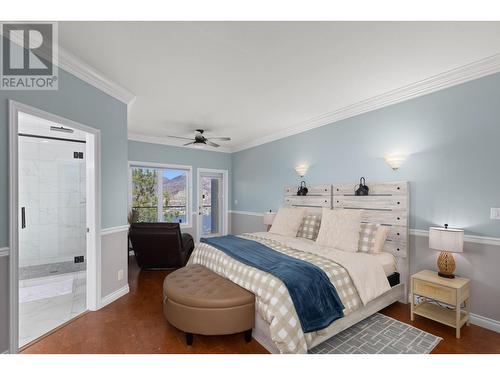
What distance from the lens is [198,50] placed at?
7.18 feet

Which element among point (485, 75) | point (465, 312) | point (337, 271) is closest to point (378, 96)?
point (485, 75)

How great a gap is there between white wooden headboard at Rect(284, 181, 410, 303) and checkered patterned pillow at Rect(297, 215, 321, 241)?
375 millimetres

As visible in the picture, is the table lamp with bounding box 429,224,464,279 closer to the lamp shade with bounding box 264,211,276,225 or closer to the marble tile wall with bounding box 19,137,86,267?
the lamp shade with bounding box 264,211,276,225

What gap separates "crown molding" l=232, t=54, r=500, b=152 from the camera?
7.89 feet

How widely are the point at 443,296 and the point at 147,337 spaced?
288 cm

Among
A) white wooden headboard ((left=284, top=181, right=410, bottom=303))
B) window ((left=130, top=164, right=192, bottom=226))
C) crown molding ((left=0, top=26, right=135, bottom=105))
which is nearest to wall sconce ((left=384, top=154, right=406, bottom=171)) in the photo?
white wooden headboard ((left=284, top=181, right=410, bottom=303))

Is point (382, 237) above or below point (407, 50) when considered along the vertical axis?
below

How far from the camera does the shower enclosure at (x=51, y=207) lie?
405cm

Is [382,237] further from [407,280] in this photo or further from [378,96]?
[378,96]

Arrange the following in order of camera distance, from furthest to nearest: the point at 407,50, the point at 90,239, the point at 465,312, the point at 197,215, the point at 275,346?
the point at 197,215, the point at 90,239, the point at 465,312, the point at 407,50, the point at 275,346

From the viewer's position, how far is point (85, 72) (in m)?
2.49

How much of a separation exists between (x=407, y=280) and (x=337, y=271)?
1340mm

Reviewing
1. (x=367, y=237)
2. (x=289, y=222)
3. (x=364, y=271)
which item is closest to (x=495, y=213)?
(x=367, y=237)
